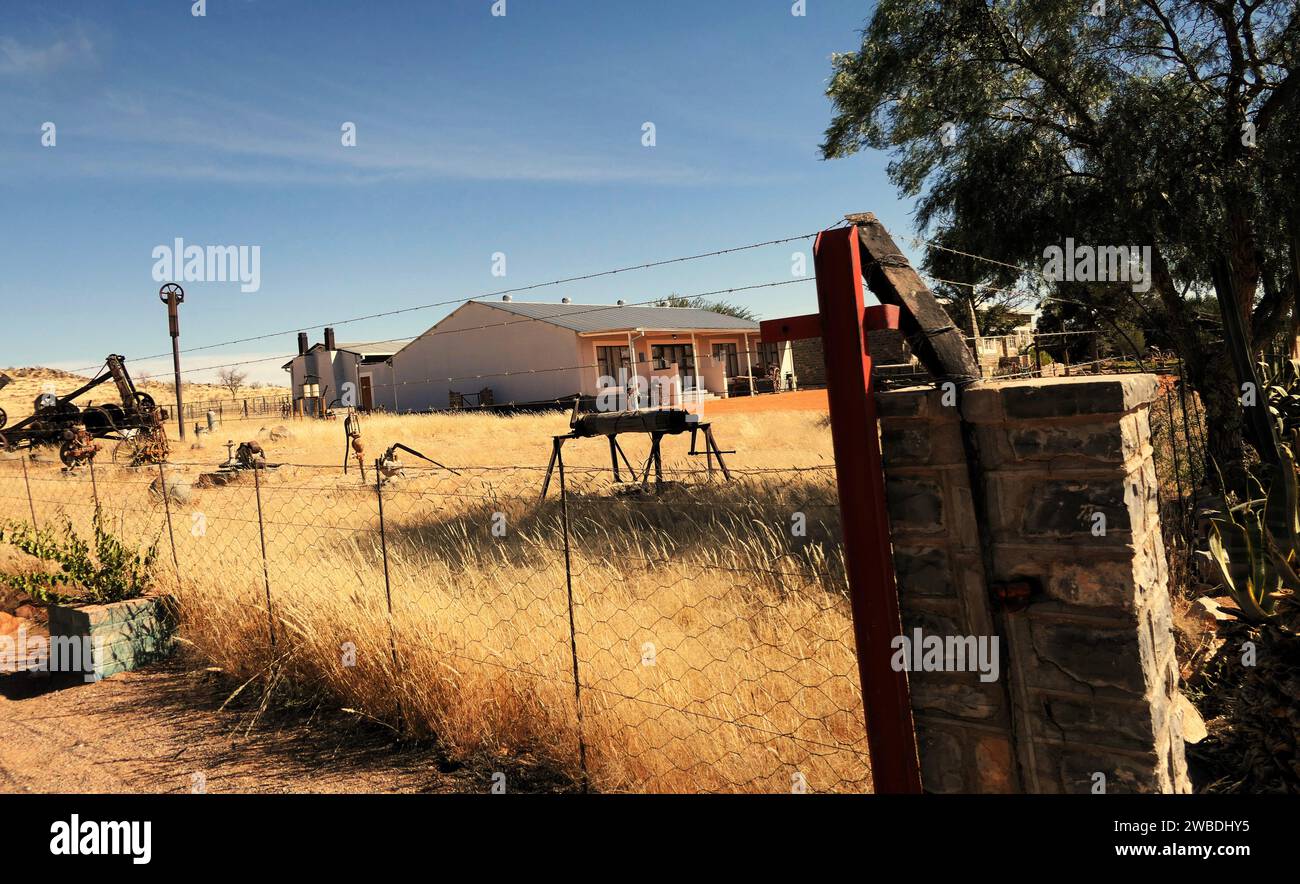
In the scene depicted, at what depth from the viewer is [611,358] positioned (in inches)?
1261

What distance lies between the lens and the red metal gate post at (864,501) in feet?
8.32

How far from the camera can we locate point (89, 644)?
6004 millimetres

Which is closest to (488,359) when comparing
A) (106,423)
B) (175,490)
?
(106,423)

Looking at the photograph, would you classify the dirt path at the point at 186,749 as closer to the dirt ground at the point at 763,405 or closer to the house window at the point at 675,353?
the dirt ground at the point at 763,405

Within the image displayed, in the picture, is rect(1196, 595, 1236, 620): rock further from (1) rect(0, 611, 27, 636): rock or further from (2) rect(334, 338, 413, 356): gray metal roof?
(2) rect(334, 338, 413, 356): gray metal roof

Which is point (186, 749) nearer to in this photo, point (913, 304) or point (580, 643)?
point (580, 643)

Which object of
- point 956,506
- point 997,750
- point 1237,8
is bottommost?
point 997,750

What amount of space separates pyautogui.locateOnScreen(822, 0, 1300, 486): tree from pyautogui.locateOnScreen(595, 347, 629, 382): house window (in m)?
21.2

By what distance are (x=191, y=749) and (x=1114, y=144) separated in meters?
9.09

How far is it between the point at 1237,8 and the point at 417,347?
32.8 meters

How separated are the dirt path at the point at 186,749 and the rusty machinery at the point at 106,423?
1669 cm

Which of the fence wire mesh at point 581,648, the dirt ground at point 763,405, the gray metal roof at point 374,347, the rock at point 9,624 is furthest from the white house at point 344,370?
the fence wire mesh at point 581,648
